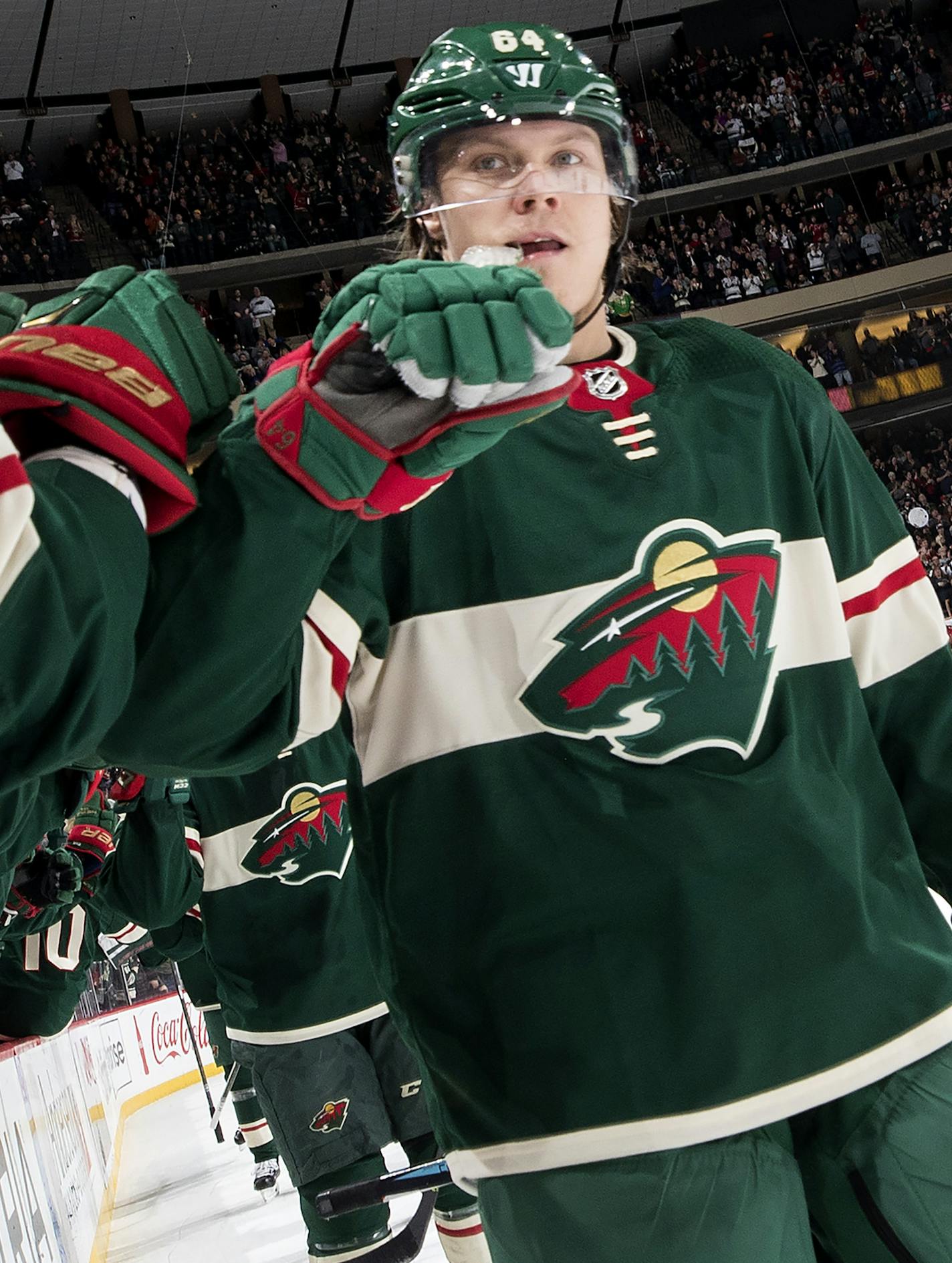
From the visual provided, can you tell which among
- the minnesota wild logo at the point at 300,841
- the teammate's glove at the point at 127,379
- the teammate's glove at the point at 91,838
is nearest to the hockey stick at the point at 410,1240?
the minnesota wild logo at the point at 300,841

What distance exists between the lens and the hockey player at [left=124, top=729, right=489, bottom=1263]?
3527 millimetres

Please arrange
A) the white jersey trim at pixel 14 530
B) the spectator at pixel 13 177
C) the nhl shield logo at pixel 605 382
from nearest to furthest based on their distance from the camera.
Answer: the white jersey trim at pixel 14 530 → the nhl shield logo at pixel 605 382 → the spectator at pixel 13 177

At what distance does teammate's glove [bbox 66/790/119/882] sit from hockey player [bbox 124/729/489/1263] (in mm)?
925

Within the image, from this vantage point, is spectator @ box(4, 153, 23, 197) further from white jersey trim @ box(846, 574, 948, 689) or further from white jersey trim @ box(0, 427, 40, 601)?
white jersey trim @ box(0, 427, 40, 601)

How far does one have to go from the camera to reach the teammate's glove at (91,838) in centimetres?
445

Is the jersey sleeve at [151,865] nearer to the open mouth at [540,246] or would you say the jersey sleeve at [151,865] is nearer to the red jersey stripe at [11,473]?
the open mouth at [540,246]

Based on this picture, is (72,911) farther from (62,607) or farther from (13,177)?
(13,177)

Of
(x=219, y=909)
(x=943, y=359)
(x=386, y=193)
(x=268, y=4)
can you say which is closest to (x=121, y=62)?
(x=268, y=4)

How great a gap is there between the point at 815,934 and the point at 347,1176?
258 centimetres

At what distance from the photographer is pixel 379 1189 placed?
1684mm

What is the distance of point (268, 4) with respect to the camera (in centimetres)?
1694

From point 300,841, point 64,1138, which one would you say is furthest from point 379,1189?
point 64,1138

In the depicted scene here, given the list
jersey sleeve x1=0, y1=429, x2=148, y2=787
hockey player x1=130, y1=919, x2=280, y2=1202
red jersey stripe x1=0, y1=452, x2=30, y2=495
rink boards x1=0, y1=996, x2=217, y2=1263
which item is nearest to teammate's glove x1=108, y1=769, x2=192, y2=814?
rink boards x1=0, y1=996, x2=217, y2=1263

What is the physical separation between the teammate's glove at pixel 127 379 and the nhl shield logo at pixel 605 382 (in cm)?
45
